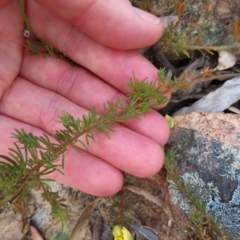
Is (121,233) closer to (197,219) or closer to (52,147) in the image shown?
(197,219)

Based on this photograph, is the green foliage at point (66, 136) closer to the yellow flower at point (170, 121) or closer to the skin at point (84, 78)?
the skin at point (84, 78)

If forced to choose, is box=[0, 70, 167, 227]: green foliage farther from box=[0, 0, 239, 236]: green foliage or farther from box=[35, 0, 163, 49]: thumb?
box=[35, 0, 163, 49]: thumb

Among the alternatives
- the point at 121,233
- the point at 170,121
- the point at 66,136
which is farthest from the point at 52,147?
the point at 170,121

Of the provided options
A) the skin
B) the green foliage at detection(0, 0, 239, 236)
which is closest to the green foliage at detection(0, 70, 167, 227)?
the green foliage at detection(0, 0, 239, 236)

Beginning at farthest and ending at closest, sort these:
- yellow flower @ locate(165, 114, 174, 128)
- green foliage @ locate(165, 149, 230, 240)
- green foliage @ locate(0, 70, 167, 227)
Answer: yellow flower @ locate(165, 114, 174, 128), green foliage @ locate(165, 149, 230, 240), green foliage @ locate(0, 70, 167, 227)

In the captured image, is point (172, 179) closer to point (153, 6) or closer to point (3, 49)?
point (153, 6)

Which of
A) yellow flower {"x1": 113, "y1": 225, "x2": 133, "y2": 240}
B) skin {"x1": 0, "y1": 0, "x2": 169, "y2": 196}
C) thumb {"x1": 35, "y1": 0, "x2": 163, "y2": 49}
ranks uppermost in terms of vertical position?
thumb {"x1": 35, "y1": 0, "x2": 163, "y2": 49}

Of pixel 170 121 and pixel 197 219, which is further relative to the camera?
pixel 170 121

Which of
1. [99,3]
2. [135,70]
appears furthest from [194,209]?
[99,3]

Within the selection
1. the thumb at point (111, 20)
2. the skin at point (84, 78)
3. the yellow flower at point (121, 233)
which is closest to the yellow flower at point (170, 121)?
the skin at point (84, 78)
